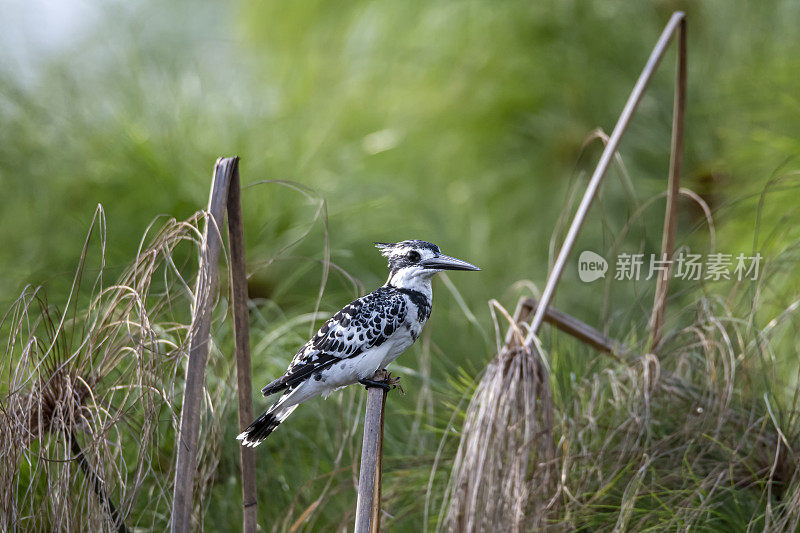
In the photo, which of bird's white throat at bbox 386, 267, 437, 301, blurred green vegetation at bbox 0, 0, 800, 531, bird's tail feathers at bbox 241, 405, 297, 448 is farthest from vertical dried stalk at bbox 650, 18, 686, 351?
bird's tail feathers at bbox 241, 405, 297, 448

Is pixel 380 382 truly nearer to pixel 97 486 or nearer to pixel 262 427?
pixel 262 427

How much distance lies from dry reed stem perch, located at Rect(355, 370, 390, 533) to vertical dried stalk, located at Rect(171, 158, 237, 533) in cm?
14

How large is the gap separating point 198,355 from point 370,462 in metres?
0.17

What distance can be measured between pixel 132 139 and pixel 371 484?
110 centimetres

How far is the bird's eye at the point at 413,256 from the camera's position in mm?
634

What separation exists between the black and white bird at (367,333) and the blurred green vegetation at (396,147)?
0.49m

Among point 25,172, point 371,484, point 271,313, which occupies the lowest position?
point 371,484

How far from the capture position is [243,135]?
1.63m

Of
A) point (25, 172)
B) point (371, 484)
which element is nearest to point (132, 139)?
point (25, 172)

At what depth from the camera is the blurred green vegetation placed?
1353mm

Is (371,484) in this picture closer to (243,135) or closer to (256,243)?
(256,243)

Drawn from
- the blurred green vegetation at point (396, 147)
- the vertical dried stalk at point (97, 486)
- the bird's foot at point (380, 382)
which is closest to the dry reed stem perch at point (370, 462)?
the bird's foot at point (380, 382)

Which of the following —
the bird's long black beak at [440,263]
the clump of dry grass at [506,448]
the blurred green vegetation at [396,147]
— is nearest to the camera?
the bird's long black beak at [440,263]

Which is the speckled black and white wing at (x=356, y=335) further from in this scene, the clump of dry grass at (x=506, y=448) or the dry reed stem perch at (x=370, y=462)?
the clump of dry grass at (x=506, y=448)
